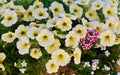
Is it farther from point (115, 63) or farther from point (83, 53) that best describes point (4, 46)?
point (115, 63)

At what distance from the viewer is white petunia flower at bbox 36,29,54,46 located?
2154mm

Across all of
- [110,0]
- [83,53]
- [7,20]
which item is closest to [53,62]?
[83,53]

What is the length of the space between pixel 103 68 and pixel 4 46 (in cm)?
54

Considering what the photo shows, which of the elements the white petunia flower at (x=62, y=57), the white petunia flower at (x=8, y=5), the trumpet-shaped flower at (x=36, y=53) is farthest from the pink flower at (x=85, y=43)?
the white petunia flower at (x=8, y=5)

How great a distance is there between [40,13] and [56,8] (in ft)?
0.33

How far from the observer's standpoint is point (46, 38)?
2170 mm

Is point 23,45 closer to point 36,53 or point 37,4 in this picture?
point 36,53

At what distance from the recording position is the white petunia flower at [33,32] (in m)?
2.18

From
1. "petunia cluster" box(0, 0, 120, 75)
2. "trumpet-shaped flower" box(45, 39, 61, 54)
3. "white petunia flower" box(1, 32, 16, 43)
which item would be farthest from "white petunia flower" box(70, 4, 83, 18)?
"white petunia flower" box(1, 32, 16, 43)

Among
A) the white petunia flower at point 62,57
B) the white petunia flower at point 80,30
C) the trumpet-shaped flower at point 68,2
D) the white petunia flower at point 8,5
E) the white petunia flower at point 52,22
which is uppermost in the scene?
the white petunia flower at point 8,5

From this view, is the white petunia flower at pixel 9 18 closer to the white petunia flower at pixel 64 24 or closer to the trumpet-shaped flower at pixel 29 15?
the trumpet-shaped flower at pixel 29 15

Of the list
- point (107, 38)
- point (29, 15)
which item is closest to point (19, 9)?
point (29, 15)

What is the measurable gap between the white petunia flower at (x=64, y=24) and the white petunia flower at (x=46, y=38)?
2.8 inches

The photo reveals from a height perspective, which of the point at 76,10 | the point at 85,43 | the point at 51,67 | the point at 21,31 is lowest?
the point at 51,67
